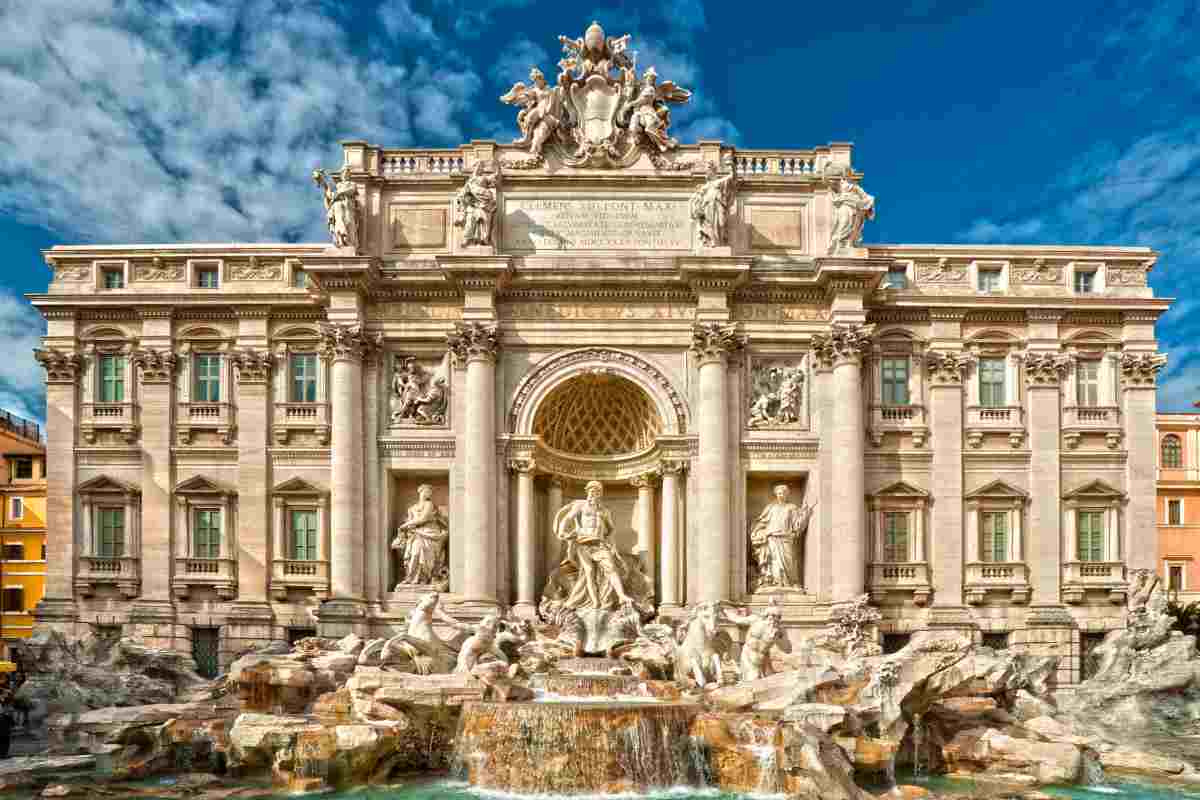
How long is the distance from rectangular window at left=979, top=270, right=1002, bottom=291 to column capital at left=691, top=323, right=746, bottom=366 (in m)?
7.89

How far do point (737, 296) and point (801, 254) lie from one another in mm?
2220

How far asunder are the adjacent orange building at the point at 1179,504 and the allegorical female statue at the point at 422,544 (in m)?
30.2

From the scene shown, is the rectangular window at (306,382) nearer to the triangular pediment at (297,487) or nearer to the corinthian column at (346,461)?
the corinthian column at (346,461)

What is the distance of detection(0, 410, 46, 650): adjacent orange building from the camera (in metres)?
38.2

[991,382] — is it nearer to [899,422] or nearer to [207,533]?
[899,422]

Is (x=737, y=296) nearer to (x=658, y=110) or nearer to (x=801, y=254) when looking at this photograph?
(x=801, y=254)

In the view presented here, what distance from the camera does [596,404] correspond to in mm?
27734

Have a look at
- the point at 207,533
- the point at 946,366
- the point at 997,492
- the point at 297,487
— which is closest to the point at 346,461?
the point at 297,487

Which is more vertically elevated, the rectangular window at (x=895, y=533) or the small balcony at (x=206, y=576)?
the rectangular window at (x=895, y=533)

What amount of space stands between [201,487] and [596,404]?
38.2ft

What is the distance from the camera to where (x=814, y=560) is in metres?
25.8

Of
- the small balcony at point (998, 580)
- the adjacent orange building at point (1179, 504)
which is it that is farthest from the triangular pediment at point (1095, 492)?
the adjacent orange building at point (1179, 504)

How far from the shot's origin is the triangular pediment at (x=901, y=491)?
2658 cm

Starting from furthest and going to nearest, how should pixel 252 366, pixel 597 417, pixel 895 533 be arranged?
pixel 597 417, pixel 252 366, pixel 895 533
